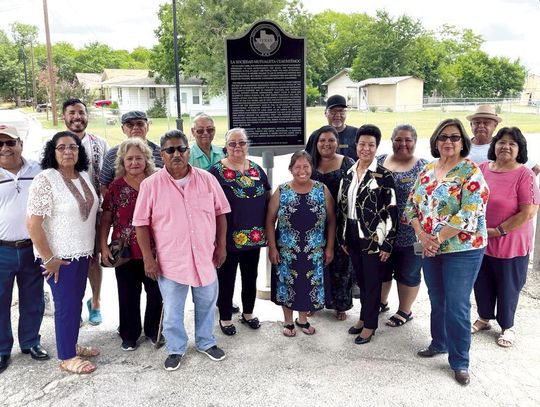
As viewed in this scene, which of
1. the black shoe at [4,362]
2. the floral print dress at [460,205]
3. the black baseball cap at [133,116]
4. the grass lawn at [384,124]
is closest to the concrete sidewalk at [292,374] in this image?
the black shoe at [4,362]

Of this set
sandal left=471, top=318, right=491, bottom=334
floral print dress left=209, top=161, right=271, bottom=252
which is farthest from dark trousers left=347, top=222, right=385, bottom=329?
sandal left=471, top=318, right=491, bottom=334

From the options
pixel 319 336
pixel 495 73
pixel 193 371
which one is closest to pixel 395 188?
pixel 319 336

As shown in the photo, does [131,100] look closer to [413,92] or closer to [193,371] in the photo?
[413,92]

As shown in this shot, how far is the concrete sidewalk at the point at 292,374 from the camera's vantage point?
3.24 meters

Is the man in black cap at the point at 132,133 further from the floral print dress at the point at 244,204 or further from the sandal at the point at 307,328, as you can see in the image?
the sandal at the point at 307,328

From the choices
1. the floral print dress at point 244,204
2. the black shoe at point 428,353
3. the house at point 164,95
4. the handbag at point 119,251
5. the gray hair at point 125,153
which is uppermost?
the house at point 164,95

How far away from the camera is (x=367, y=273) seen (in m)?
3.84

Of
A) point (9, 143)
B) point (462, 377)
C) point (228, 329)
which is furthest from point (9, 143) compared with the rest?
point (462, 377)

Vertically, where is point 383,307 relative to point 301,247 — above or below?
below

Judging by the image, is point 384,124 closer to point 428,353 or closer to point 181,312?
point 428,353

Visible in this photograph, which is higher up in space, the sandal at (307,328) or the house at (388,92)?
the house at (388,92)

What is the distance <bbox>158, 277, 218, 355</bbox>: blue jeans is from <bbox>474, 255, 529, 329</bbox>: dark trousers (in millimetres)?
2311

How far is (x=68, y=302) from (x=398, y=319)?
2813 millimetres

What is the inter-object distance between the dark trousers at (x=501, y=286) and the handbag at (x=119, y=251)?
2.97m
